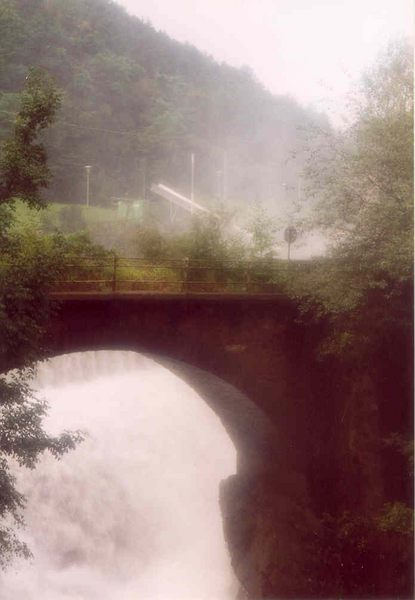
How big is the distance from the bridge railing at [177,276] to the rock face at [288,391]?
21cm

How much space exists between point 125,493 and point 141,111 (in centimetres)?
1155

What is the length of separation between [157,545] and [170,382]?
341 inches

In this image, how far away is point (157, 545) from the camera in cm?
1619

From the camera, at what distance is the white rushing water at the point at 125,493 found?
46.4 feet

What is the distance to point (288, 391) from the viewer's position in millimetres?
10852

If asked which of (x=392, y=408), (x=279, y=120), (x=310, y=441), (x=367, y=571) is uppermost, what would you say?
(x=279, y=120)

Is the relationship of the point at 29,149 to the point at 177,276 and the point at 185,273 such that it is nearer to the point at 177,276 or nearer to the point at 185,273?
the point at 185,273

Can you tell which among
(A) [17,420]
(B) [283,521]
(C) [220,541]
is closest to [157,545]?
(C) [220,541]

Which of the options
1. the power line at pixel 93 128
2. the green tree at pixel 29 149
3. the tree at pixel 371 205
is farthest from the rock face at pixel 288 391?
the power line at pixel 93 128

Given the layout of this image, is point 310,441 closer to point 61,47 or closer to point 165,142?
point 165,142

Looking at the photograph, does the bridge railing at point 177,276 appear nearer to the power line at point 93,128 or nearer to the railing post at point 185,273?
the railing post at point 185,273

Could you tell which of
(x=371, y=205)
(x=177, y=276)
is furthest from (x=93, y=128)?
(x=371, y=205)

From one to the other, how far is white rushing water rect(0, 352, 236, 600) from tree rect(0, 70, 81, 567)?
21.7ft

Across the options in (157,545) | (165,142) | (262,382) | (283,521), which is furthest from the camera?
(157,545)
